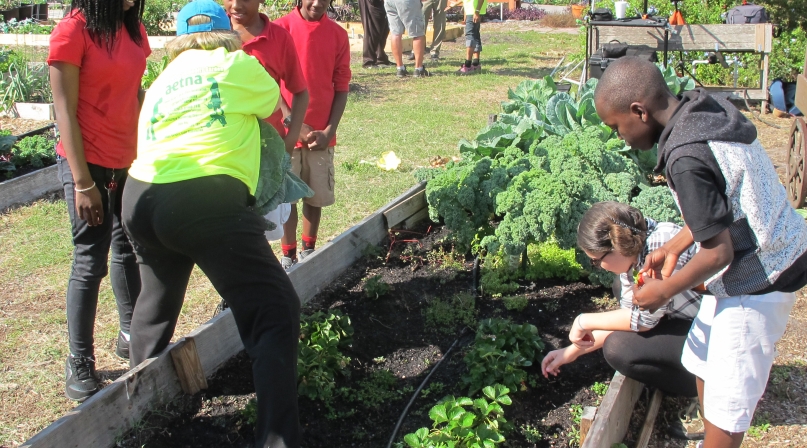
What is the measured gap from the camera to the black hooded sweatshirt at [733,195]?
2.17 metres

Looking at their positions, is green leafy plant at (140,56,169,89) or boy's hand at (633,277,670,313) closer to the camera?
boy's hand at (633,277,670,313)

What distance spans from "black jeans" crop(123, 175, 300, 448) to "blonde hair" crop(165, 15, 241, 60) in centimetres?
60

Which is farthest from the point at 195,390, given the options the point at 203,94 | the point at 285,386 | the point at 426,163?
the point at 426,163

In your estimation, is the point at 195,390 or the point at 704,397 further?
the point at 195,390

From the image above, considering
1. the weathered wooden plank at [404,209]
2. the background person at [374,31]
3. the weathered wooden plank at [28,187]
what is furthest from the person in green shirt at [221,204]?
the background person at [374,31]

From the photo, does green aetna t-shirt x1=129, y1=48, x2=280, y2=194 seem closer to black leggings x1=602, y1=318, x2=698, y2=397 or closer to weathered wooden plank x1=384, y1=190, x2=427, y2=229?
black leggings x1=602, y1=318, x2=698, y2=397

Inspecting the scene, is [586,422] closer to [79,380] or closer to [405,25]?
[79,380]

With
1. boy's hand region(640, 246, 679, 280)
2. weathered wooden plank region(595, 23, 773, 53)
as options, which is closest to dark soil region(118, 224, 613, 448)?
boy's hand region(640, 246, 679, 280)

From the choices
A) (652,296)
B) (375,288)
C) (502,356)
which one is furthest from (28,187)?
(652,296)

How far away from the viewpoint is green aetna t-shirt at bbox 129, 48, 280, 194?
8.27ft

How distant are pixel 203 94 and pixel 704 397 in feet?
7.06

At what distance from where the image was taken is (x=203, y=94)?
8.35ft

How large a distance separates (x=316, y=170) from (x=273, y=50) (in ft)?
3.07

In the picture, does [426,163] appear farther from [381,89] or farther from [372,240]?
[381,89]
